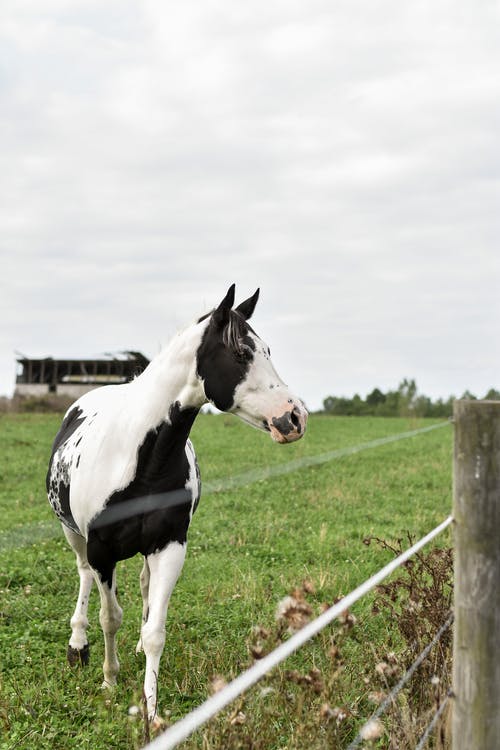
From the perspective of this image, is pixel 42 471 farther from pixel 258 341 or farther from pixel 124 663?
pixel 258 341

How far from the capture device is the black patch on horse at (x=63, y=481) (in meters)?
5.14

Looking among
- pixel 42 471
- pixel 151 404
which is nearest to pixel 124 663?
pixel 151 404

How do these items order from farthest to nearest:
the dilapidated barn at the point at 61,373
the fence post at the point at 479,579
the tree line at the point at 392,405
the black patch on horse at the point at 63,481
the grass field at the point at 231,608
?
the tree line at the point at 392,405 < the dilapidated barn at the point at 61,373 < the black patch on horse at the point at 63,481 < the grass field at the point at 231,608 < the fence post at the point at 479,579

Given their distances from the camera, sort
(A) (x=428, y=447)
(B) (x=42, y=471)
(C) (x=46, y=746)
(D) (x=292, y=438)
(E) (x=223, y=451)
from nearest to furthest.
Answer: (D) (x=292, y=438) < (C) (x=46, y=746) < (B) (x=42, y=471) < (E) (x=223, y=451) < (A) (x=428, y=447)

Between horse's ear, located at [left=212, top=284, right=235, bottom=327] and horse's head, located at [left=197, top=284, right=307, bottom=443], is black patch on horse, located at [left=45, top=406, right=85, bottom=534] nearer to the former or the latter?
horse's head, located at [left=197, top=284, right=307, bottom=443]

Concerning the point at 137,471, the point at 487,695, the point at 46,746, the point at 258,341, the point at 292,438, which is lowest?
the point at 46,746

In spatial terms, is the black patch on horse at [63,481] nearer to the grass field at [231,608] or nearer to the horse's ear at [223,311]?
the grass field at [231,608]

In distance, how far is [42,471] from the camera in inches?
601

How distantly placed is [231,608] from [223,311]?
3.32 meters

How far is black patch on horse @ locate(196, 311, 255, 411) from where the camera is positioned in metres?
3.96

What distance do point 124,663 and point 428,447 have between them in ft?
54.3

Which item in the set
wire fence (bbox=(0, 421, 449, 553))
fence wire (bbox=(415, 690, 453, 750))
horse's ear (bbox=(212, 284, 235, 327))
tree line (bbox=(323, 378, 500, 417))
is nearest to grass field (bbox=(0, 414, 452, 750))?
wire fence (bbox=(0, 421, 449, 553))

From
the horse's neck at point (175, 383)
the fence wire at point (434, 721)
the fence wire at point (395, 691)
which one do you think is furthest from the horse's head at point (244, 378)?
the fence wire at point (434, 721)

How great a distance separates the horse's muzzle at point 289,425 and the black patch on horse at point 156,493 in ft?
2.56
